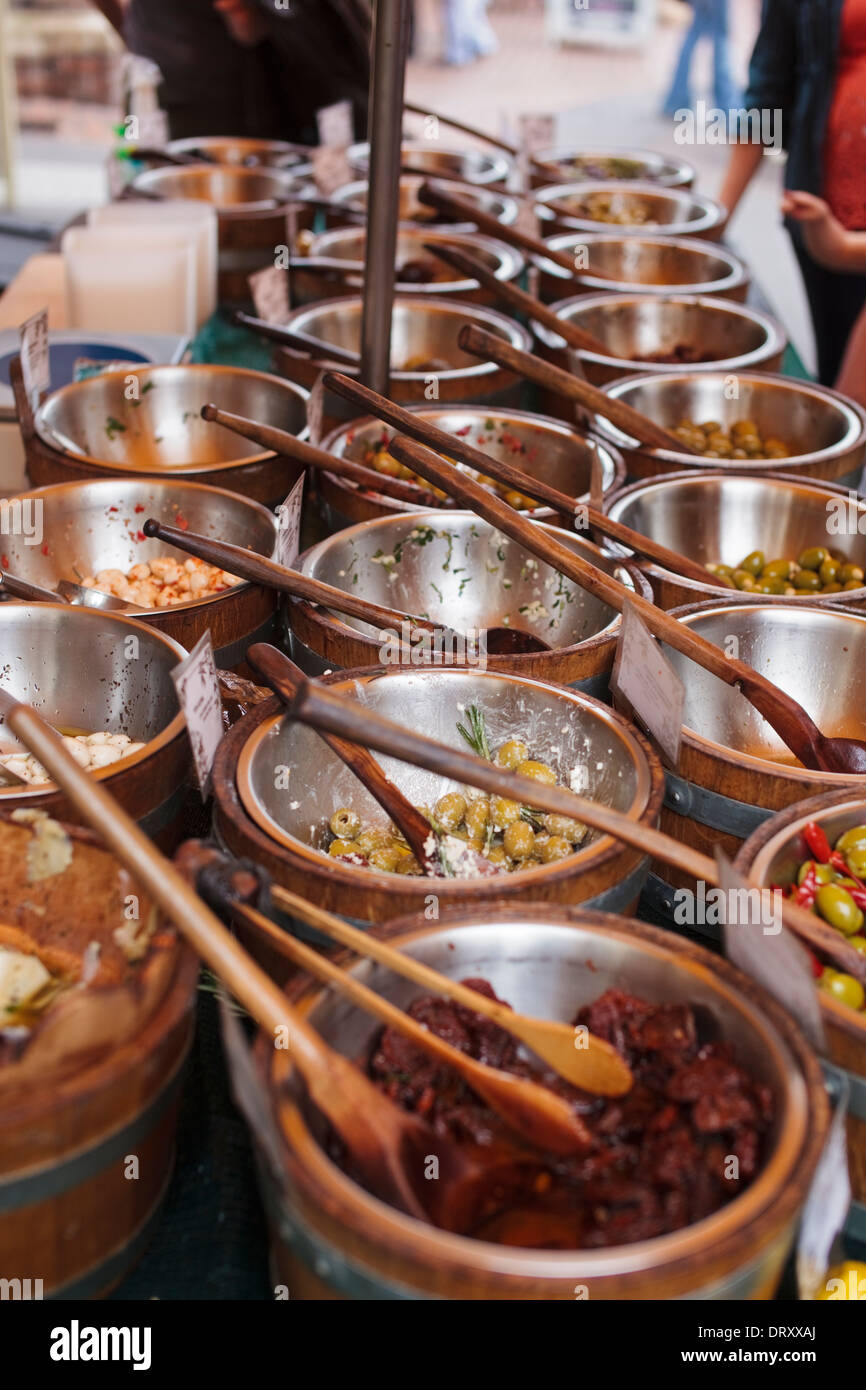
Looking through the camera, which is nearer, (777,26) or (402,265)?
(402,265)

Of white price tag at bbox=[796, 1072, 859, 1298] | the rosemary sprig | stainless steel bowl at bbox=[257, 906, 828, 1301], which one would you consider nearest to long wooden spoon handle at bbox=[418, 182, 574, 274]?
the rosemary sprig

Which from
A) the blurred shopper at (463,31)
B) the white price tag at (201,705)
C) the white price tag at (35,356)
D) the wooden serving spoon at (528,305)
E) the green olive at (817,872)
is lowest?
the green olive at (817,872)

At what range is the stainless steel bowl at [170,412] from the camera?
3.25 metres

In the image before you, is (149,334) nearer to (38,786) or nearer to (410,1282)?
(38,786)

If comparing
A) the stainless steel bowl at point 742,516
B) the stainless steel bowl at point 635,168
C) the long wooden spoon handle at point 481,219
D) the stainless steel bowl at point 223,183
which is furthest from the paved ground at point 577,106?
the stainless steel bowl at point 742,516

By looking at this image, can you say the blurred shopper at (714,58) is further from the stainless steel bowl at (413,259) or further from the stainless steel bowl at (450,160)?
the stainless steel bowl at (413,259)

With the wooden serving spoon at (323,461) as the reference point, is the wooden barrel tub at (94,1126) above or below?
below

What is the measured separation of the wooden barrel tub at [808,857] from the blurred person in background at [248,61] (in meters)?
4.65

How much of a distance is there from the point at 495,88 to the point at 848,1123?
47.9ft

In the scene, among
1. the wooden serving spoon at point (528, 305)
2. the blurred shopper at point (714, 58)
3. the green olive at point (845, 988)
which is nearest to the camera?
the green olive at point (845, 988)

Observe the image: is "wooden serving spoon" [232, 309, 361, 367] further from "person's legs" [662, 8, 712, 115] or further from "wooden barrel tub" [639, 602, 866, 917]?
"person's legs" [662, 8, 712, 115]

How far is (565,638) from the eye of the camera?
8.42 feet

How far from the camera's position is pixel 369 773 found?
1888 millimetres

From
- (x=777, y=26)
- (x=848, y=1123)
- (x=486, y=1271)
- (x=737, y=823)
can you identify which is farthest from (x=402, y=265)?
(x=486, y=1271)
